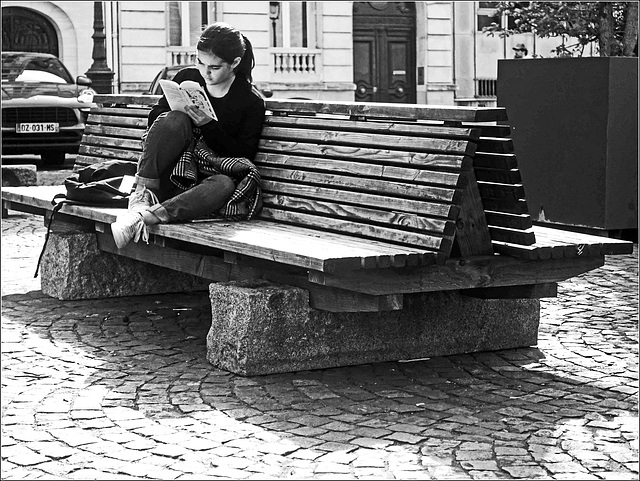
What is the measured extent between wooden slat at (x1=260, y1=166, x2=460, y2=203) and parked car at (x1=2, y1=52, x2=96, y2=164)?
41.9 ft

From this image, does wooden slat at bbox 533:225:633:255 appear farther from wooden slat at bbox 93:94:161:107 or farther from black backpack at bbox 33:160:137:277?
wooden slat at bbox 93:94:161:107

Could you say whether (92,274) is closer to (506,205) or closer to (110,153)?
(110,153)

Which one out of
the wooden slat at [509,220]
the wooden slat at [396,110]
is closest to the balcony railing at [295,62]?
the wooden slat at [396,110]

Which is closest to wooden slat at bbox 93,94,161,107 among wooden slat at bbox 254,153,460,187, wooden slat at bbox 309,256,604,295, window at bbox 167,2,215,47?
wooden slat at bbox 254,153,460,187

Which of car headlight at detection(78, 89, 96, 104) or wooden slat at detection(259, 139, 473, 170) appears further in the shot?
car headlight at detection(78, 89, 96, 104)

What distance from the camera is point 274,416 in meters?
4.93

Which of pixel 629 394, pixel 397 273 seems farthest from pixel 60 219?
pixel 629 394

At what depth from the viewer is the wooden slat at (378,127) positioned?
539 centimetres

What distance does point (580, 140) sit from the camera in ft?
32.7

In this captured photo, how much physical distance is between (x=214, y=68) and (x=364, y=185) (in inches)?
48.7

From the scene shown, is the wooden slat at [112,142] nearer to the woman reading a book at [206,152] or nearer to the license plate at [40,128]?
the woman reading a book at [206,152]

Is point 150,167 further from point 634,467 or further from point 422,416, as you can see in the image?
point 634,467

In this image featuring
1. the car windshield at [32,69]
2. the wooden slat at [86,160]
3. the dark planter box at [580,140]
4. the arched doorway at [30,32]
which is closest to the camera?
the wooden slat at [86,160]

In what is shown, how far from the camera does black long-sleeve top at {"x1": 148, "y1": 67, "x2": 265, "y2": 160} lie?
660cm
